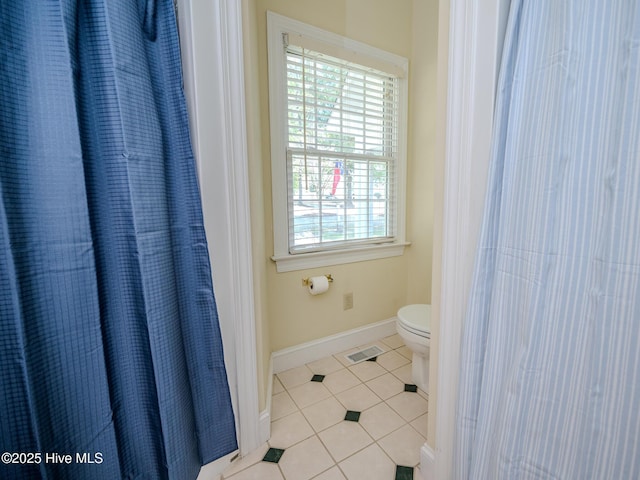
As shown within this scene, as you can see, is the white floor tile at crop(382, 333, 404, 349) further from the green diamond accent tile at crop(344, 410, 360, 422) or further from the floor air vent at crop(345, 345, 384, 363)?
the green diamond accent tile at crop(344, 410, 360, 422)

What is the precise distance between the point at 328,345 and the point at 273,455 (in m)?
0.88

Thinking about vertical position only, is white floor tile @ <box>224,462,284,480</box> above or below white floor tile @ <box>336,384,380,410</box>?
above

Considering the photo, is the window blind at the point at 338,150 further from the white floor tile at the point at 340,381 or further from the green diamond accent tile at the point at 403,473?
the green diamond accent tile at the point at 403,473

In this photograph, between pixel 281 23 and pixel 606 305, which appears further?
pixel 281 23

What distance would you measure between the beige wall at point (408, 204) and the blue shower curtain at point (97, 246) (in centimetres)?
72

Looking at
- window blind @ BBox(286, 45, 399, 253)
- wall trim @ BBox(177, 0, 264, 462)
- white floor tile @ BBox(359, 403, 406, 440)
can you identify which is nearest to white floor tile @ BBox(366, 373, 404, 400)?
white floor tile @ BBox(359, 403, 406, 440)

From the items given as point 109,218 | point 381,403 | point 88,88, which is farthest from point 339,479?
point 88,88

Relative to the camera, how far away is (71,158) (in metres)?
0.70

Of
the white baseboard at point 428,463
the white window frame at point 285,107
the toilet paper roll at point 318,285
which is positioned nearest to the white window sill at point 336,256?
the white window frame at point 285,107

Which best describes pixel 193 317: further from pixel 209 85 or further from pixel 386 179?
pixel 386 179

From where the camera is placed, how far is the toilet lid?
1.51m

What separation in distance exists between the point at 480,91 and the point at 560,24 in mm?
214

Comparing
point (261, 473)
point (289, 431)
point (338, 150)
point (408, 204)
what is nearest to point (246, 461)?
point (261, 473)

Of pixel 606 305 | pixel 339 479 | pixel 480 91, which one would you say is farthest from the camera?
pixel 339 479
